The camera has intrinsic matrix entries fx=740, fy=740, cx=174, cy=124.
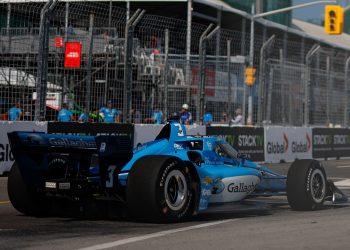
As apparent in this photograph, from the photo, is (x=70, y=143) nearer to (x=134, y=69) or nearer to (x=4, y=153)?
(x=4, y=153)

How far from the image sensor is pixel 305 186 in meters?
9.75

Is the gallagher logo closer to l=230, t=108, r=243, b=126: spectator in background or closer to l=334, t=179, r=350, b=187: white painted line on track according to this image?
l=230, t=108, r=243, b=126: spectator in background

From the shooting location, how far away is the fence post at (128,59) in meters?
16.9

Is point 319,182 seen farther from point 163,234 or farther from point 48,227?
point 48,227

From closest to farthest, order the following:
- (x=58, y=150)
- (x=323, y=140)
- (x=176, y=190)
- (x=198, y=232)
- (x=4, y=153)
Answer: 1. (x=198, y=232)
2. (x=176, y=190)
3. (x=58, y=150)
4. (x=4, y=153)
5. (x=323, y=140)

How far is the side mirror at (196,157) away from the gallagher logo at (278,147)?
13.2 m

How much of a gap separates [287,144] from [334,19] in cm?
790

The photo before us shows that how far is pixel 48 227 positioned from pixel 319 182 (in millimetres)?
3906

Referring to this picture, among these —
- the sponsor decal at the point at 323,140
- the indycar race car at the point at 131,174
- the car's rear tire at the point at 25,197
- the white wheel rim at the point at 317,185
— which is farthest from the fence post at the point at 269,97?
the car's rear tire at the point at 25,197

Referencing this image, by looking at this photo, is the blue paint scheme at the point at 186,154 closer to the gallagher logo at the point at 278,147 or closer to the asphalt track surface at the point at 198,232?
the asphalt track surface at the point at 198,232

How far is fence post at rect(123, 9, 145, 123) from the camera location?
666 inches

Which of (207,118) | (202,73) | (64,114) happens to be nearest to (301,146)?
(207,118)

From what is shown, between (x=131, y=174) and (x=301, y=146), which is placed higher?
(x=301, y=146)

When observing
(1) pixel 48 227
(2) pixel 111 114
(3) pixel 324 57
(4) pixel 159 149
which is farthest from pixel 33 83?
(3) pixel 324 57
